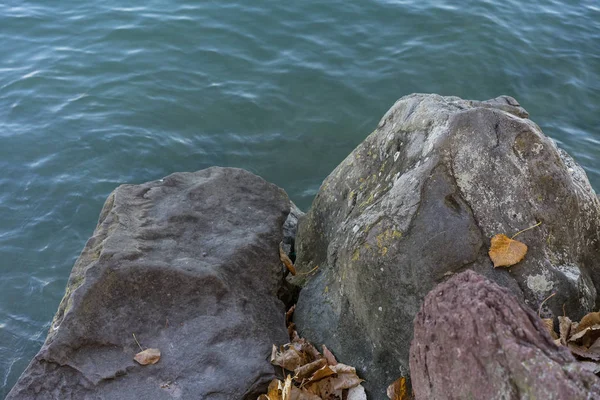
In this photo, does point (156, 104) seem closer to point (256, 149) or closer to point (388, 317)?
point (256, 149)

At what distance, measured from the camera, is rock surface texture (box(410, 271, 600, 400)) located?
2.29 metres

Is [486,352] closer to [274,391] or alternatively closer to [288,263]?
[274,391]

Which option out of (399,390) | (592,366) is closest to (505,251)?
(592,366)

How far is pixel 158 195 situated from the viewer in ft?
17.6

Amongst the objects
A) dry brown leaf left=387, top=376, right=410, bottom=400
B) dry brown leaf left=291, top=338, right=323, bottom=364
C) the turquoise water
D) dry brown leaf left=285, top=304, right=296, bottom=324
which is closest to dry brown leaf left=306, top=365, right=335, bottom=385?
dry brown leaf left=291, top=338, right=323, bottom=364

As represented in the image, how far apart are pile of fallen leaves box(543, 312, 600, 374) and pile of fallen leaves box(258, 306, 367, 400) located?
1.19m

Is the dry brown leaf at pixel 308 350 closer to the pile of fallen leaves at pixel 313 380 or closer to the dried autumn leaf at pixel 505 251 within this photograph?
the pile of fallen leaves at pixel 313 380

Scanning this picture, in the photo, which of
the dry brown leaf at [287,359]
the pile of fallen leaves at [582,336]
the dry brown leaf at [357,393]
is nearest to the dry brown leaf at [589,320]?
the pile of fallen leaves at [582,336]

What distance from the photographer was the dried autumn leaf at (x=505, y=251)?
3.74 metres

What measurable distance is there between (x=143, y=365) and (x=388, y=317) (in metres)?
1.55

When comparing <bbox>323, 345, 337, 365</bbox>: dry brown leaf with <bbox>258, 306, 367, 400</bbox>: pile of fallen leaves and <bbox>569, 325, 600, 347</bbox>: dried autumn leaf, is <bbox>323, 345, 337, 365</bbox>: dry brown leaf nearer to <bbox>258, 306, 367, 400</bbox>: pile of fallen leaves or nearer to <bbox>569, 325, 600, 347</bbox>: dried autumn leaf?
<bbox>258, 306, 367, 400</bbox>: pile of fallen leaves

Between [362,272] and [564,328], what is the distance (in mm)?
1194

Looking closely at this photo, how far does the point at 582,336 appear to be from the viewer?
12.0ft

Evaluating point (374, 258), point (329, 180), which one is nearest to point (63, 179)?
point (329, 180)
